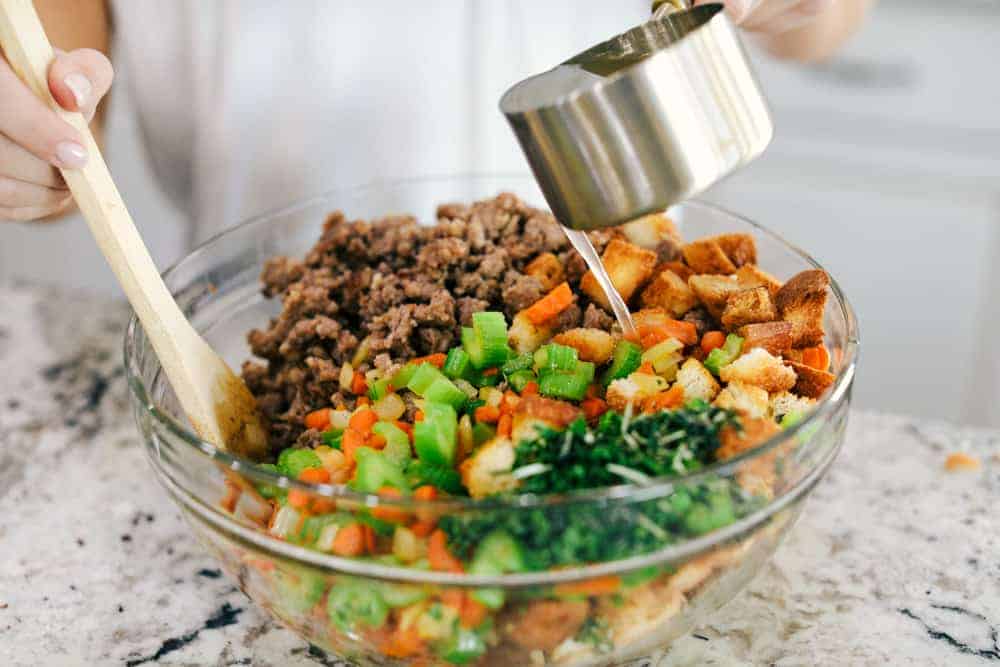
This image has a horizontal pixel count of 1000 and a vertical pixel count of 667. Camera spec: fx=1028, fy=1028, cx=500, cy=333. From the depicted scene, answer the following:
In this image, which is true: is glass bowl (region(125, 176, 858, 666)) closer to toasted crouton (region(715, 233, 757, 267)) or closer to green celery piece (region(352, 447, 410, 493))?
green celery piece (region(352, 447, 410, 493))

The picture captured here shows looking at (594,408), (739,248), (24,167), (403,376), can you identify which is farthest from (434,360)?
(24,167)

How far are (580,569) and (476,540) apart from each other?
0.11 metres

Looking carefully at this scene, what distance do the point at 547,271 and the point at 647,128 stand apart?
40 cm

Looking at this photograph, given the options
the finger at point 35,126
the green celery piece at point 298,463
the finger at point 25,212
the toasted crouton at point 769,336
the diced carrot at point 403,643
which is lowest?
the diced carrot at point 403,643

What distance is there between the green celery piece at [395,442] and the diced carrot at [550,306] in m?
0.28

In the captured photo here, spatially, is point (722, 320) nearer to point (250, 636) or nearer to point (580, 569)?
point (580, 569)

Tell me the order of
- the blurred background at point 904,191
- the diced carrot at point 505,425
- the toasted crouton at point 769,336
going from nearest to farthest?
the diced carrot at point 505,425 < the toasted crouton at point 769,336 < the blurred background at point 904,191

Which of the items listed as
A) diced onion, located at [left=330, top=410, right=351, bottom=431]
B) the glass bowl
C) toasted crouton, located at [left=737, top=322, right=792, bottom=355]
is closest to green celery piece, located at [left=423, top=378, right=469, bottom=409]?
diced onion, located at [left=330, top=410, right=351, bottom=431]

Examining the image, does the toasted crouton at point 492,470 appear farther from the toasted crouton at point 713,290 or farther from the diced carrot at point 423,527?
the toasted crouton at point 713,290

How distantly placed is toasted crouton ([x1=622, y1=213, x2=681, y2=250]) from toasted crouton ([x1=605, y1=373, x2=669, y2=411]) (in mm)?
370

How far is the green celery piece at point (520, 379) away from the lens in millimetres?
1295

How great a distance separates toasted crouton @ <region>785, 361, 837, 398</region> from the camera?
4.09 ft

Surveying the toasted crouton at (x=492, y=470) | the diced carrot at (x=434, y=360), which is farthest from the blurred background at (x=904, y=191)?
the toasted crouton at (x=492, y=470)

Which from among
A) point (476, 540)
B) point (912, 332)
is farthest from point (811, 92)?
point (476, 540)
